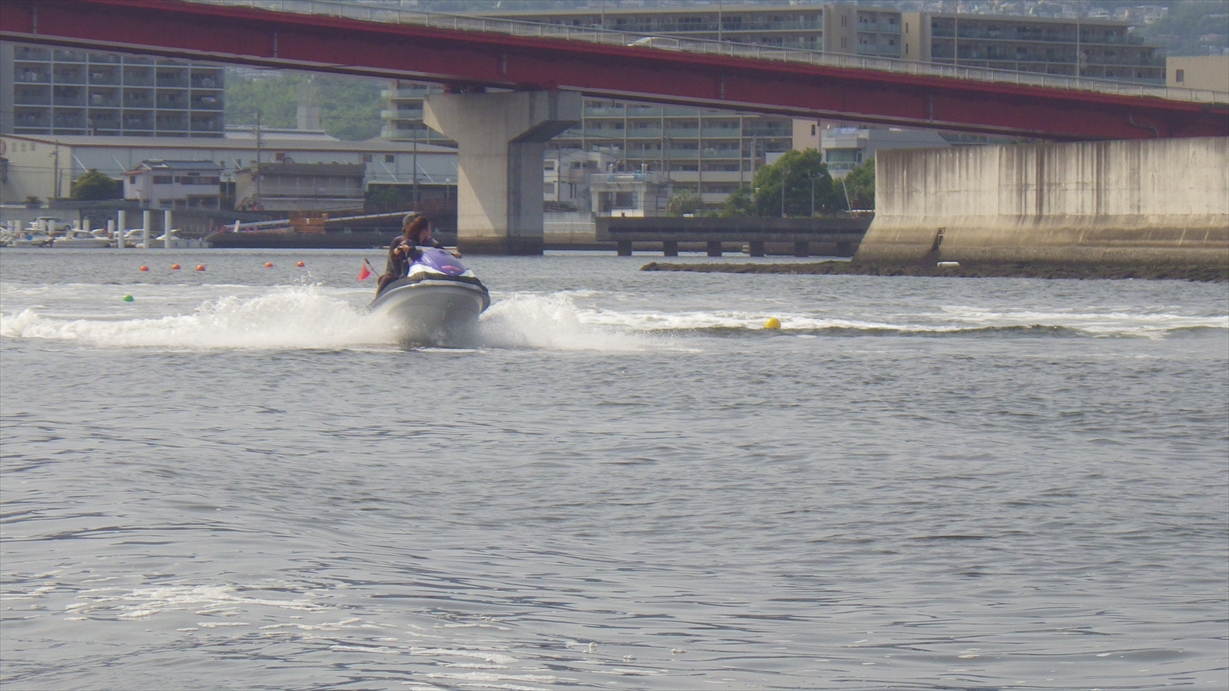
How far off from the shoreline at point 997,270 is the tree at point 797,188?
64.3 meters

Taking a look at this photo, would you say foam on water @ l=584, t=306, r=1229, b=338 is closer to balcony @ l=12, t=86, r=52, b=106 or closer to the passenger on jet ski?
the passenger on jet ski

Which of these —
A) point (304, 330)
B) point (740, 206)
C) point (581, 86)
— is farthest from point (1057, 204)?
point (740, 206)

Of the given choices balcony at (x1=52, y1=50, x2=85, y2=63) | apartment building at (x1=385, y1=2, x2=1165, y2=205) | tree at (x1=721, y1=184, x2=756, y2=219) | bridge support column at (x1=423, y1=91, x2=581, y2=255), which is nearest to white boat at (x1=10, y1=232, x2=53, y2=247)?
bridge support column at (x1=423, y1=91, x2=581, y2=255)

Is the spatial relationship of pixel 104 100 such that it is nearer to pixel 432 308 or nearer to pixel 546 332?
pixel 546 332

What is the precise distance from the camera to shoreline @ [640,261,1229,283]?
57.0 meters

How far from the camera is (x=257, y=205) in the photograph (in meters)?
148

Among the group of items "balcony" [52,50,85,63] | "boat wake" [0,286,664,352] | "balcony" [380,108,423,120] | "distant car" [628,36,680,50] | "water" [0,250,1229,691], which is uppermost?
"balcony" [52,50,85,63]

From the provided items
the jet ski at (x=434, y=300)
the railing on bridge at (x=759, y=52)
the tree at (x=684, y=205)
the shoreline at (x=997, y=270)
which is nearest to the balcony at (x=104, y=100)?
the tree at (x=684, y=205)

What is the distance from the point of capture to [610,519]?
471 inches

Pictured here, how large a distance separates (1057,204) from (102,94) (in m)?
133

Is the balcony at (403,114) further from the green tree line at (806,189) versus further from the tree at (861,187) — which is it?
the tree at (861,187)

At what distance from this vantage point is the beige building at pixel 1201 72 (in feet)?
515

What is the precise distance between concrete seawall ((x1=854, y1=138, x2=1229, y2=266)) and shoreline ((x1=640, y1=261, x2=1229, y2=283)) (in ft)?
1.39

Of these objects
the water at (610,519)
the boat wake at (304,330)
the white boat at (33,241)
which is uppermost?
the white boat at (33,241)
